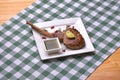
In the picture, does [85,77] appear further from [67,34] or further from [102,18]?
[102,18]

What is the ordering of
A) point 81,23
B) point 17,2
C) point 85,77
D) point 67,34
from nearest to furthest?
point 85,77 → point 67,34 → point 81,23 → point 17,2

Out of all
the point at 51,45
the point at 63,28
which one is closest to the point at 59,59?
the point at 51,45

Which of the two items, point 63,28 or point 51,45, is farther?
point 63,28

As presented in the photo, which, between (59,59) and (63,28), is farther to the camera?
(63,28)

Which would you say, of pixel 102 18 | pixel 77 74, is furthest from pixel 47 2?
pixel 77 74

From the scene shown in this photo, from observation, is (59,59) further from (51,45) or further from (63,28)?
(63,28)

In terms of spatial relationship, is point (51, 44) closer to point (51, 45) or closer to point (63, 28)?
point (51, 45)

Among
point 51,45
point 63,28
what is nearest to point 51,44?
point 51,45

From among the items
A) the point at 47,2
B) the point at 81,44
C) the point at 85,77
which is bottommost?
the point at 85,77
